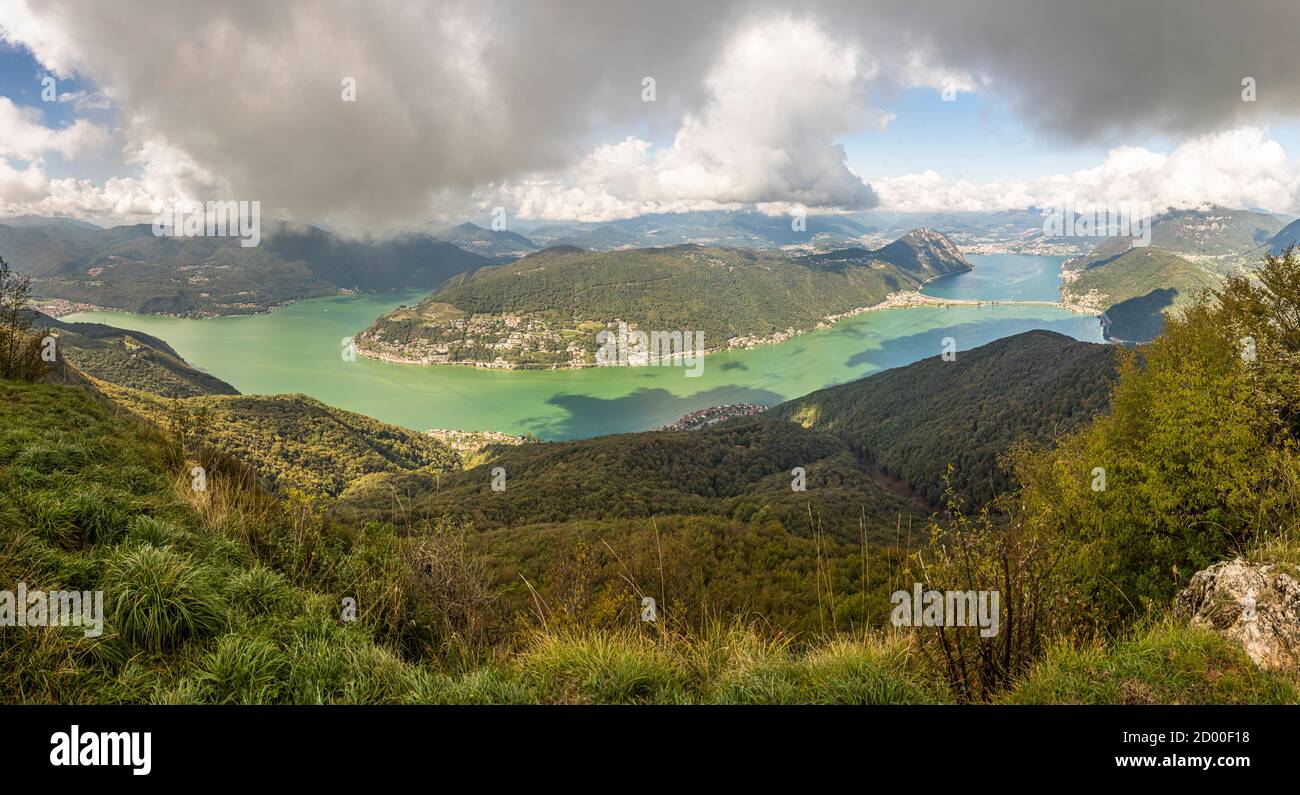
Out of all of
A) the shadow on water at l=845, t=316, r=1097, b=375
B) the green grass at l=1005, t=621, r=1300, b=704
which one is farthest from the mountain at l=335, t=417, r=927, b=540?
the shadow on water at l=845, t=316, r=1097, b=375

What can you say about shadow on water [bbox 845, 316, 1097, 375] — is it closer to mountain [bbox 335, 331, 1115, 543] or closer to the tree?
mountain [bbox 335, 331, 1115, 543]

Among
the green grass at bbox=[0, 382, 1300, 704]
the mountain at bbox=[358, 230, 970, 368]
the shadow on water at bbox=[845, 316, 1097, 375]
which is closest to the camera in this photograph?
the green grass at bbox=[0, 382, 1300, 704]

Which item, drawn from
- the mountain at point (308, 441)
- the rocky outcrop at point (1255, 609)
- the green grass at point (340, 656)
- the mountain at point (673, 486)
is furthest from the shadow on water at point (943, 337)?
the green grass at point (340, 656)

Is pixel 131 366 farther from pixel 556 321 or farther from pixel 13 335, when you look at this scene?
pixel 556 321

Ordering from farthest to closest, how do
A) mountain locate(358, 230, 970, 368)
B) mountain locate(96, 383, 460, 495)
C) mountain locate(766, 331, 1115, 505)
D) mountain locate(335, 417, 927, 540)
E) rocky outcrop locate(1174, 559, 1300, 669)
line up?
mountain locate(358, 230, 970, 368) < mountain locate(766, 331, 1115, 505) < mountain locate(96, 383, 460, 495) < mountain locate(335, 417, 927, 540) < rocky outcrop locate(1174, 559, 1300, 669)

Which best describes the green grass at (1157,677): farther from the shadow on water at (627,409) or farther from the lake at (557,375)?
the lake at (557,375)

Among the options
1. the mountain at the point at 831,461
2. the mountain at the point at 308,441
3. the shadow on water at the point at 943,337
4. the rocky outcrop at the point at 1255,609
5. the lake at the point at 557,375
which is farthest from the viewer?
the shadow on water at the point at 943,337
